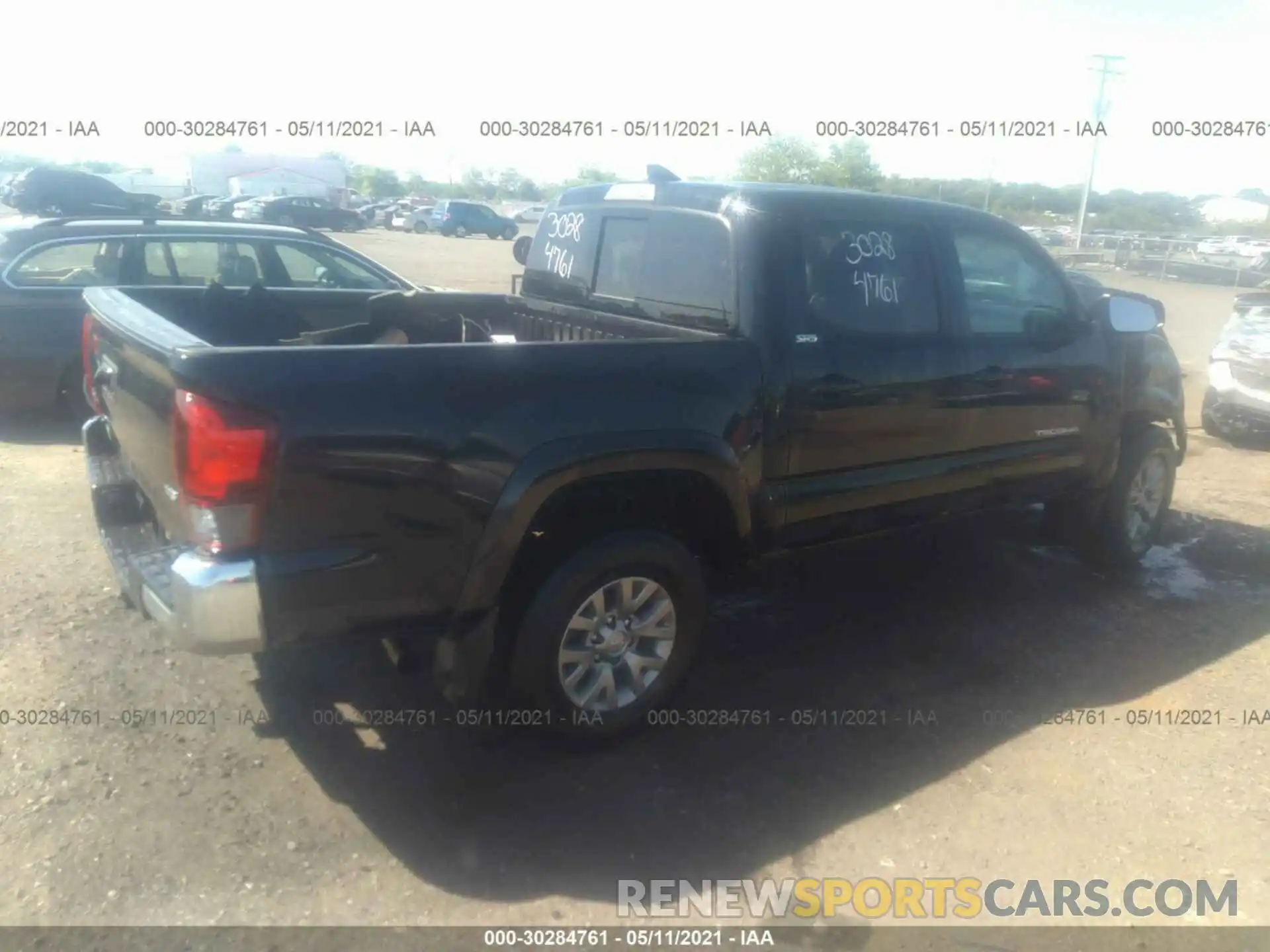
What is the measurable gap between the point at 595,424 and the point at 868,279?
1557 millimetres

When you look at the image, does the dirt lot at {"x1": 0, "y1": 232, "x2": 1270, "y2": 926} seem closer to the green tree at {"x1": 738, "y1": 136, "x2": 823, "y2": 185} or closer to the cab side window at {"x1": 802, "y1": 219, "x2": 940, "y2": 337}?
the cab side window at {"x1": 802, "y1": 219, "x2": 940, "y2": 337}

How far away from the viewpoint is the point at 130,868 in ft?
9.71

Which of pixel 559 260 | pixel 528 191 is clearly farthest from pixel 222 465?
pixel 528 191

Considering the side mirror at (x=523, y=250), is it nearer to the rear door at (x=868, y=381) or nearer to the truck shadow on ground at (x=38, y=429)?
the rear door at (x=868, y=381)

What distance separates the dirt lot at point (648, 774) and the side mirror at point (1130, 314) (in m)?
1.44

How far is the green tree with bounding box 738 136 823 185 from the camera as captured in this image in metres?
39.7

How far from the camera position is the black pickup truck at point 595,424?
9.37 ft

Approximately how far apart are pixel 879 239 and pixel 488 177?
332ft

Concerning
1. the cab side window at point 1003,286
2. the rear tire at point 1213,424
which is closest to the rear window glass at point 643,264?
the cab side window at point 1003,286

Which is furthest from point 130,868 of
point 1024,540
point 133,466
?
point 1024,540

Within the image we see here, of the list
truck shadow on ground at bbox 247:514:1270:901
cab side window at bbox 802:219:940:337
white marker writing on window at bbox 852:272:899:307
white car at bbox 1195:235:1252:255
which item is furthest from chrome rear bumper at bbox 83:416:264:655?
white car at bbox 1195:235:1252:255

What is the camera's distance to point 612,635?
11.9 feet

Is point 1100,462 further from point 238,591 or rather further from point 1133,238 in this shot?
point 1133,238

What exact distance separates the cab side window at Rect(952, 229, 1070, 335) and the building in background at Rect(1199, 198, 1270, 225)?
2438 inches
